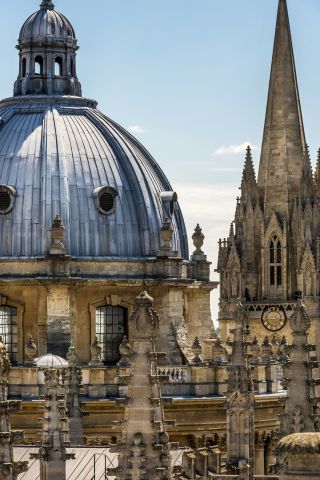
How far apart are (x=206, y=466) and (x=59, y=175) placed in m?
41.3

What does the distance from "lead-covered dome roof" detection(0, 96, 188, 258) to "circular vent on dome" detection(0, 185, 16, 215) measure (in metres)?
0.08

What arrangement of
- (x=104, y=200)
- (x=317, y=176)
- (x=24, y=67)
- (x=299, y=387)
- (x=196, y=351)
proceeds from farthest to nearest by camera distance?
1. (x=317, y=176)
2. (x=24, y=67)
3. (x=104, y=200)
4. (x=196, y=351)
5. (x=299, y=387)

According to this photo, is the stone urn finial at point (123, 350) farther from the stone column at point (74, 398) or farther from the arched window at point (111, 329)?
the arched window at point (111, 329)

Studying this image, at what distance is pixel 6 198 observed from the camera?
4146 inches

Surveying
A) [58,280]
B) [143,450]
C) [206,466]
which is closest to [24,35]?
[58,280]

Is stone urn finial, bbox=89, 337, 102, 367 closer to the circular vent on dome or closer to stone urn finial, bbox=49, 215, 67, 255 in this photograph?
stone urn finial, bbox=49, 215, 67, 255

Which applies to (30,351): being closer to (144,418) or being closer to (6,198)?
(6,198)

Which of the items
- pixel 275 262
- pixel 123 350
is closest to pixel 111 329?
pixel 123 350

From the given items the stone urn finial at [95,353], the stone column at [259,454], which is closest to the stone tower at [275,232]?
the stone urn finial at [95,353]

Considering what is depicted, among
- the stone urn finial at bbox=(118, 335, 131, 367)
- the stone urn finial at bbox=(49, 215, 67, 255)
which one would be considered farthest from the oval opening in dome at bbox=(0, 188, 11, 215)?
the stone urn finial at bbox=(118, 335, 131, 367)

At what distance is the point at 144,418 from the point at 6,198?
51.4 m

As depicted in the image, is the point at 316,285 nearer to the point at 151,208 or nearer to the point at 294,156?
the point at 294,156

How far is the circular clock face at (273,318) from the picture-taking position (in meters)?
128

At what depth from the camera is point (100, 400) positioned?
9825 centimetres
